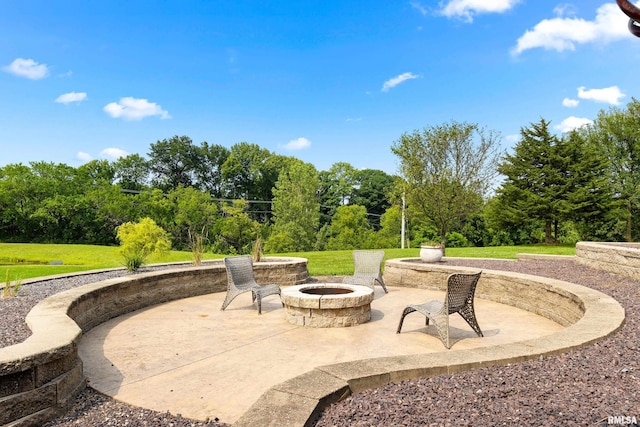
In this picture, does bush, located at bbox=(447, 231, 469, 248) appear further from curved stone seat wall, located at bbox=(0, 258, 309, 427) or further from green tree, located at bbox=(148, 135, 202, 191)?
green tree, located at bbox=(148, 135, 202, 191)

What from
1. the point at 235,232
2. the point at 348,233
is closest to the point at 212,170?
the point at 235,232

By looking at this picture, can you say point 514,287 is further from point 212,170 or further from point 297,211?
point 212,170

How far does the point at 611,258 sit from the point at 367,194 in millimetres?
43784

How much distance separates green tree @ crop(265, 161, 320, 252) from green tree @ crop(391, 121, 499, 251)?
19607 mm

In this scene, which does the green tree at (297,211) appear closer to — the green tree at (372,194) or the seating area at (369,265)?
the green tree at (372,194)

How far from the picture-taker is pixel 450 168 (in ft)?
57.0

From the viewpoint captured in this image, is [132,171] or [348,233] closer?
[348,233]

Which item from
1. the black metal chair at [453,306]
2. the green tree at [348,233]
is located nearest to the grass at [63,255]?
the black metal chair at [453,306]

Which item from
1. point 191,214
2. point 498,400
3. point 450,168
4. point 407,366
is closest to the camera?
point 498,400

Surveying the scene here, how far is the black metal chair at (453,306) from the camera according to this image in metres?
4.59

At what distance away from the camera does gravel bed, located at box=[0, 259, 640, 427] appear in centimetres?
231

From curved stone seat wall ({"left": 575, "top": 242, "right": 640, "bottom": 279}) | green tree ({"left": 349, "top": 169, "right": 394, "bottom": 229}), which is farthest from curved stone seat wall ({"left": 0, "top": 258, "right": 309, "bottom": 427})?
green tree ({"left": 349, "top": 169, "right": 394, "bottom": 229})

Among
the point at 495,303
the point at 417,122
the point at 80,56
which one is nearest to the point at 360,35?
the point at 417,122

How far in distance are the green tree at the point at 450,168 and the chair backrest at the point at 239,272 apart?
1188cm
